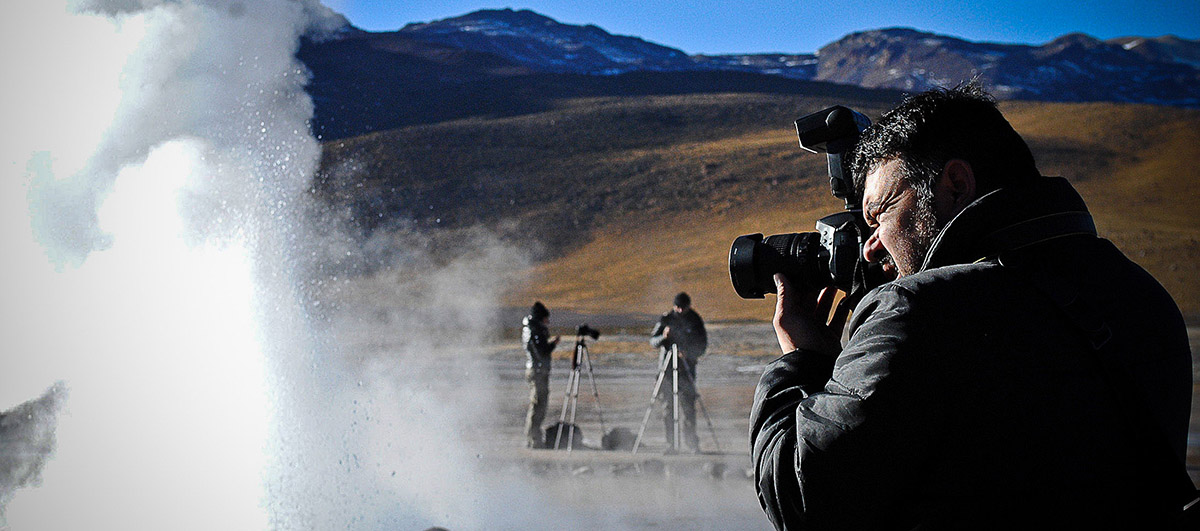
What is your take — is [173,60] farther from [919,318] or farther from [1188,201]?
[1188,201]

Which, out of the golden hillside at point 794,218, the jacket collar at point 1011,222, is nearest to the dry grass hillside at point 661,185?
the golden hillside at point 794,218

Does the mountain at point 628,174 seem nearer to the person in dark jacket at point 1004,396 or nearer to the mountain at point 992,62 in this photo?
the person in dark jacket at point 1004,396

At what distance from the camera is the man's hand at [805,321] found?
6.47ft

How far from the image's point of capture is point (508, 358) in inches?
1046

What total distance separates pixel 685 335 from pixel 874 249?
10074 mm

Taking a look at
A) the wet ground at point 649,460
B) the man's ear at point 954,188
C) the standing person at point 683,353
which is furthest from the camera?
the standing person at point 683,353

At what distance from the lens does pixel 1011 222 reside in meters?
1.64

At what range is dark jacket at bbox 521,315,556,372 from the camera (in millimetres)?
12008

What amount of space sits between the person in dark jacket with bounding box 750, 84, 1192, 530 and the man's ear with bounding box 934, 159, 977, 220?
3 centimetres

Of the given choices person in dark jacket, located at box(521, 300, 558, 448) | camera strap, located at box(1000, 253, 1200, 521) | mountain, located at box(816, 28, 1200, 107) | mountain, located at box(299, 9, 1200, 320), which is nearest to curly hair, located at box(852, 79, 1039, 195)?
camera strap, located at box(1000, 253, 1200, 521)

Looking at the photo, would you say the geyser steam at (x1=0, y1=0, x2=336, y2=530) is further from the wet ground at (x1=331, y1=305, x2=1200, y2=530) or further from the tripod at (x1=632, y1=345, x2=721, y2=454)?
the tripod at (x1=632, y1=345, x2=721, y2=454)

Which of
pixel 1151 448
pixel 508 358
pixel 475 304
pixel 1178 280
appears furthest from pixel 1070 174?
pixel 1151 448

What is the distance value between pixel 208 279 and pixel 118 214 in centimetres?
116

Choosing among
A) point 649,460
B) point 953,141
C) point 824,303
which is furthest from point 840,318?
point 649,460
